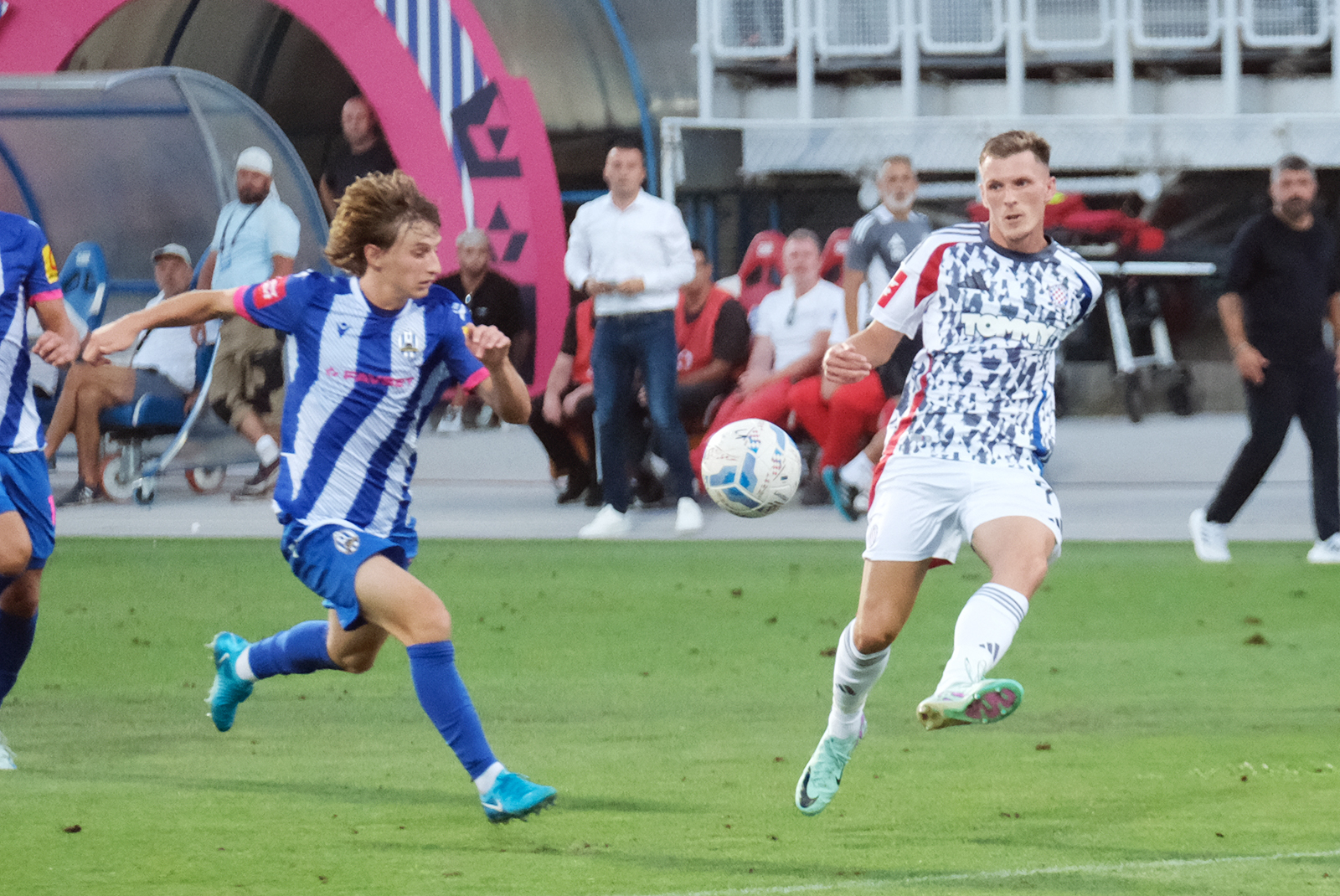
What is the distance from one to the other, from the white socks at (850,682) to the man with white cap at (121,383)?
818 centimetres

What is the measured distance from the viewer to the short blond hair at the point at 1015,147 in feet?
16.5

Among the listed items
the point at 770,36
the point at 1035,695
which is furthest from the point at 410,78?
the point at 1035,695

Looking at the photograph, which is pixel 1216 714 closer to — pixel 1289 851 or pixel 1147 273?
pixel 1289 851

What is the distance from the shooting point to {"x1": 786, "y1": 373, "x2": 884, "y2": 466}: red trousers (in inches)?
451

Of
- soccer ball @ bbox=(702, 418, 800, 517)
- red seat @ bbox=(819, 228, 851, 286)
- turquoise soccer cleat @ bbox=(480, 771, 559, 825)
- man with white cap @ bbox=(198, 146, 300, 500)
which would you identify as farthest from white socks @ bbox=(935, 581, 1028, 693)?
red seat @ bbox=(819, 228, 851, 286)

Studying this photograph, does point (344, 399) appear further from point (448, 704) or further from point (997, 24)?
point (997, 24)

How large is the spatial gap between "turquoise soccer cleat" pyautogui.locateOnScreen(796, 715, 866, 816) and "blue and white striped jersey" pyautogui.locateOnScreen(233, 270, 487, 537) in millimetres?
1307

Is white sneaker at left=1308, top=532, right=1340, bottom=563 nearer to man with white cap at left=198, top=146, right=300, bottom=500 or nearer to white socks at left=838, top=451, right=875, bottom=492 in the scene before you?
white socks at left=838, top=451, right=875, bottom=492

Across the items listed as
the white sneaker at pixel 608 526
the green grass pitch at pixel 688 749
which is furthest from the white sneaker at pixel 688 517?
the green grass pitch at pixel 688 749

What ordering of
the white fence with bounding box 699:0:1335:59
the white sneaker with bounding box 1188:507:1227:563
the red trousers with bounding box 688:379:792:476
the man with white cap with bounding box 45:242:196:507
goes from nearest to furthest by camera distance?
the white sneaker with bounding box 1188:507:1227:563, the red trousers with bounding box 688:379:792:476, the man with white cap with bounding box 45:242:196:507, the white fence with bounding box 699:0:1335:59

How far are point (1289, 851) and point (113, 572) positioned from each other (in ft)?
22.9

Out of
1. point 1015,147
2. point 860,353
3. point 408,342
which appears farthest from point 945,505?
point 408,342

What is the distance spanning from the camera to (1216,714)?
21.3 feet

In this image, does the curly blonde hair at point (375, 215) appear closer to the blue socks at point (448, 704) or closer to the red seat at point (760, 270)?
the blue socks at point (448, 704)
